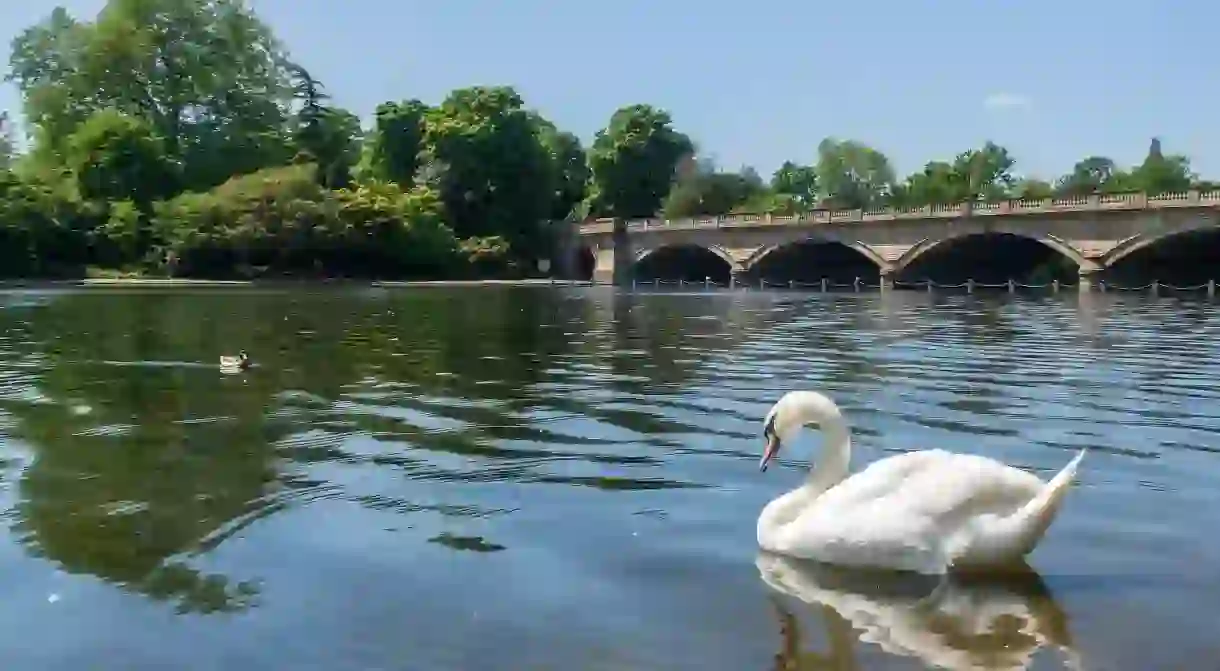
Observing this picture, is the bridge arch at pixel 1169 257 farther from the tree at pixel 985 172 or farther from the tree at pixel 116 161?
→ the tree at pixel 116 161

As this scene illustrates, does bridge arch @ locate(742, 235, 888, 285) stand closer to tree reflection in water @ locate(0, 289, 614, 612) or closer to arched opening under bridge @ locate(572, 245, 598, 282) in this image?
arched opening under bridge @ locate(572, 245, 598, 282)

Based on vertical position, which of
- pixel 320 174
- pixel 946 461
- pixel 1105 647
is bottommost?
pixel 1105 647

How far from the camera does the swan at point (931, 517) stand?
7145mm

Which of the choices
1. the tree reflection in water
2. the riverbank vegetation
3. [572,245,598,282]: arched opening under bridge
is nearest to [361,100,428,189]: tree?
the riverbank vegetation

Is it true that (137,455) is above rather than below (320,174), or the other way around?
below

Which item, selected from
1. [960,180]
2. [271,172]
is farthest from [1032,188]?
[271,172]

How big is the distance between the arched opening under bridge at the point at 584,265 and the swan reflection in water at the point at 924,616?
8658 cm

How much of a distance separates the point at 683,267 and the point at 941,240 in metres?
27.9

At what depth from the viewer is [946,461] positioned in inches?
292

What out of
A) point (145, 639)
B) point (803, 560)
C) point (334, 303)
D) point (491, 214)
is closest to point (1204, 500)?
point (803, 560)

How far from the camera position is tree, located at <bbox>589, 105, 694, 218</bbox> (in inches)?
4190

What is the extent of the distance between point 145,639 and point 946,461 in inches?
172

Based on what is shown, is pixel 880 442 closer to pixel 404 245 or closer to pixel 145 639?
pixel 145 639

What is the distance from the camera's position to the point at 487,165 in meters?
89.6
